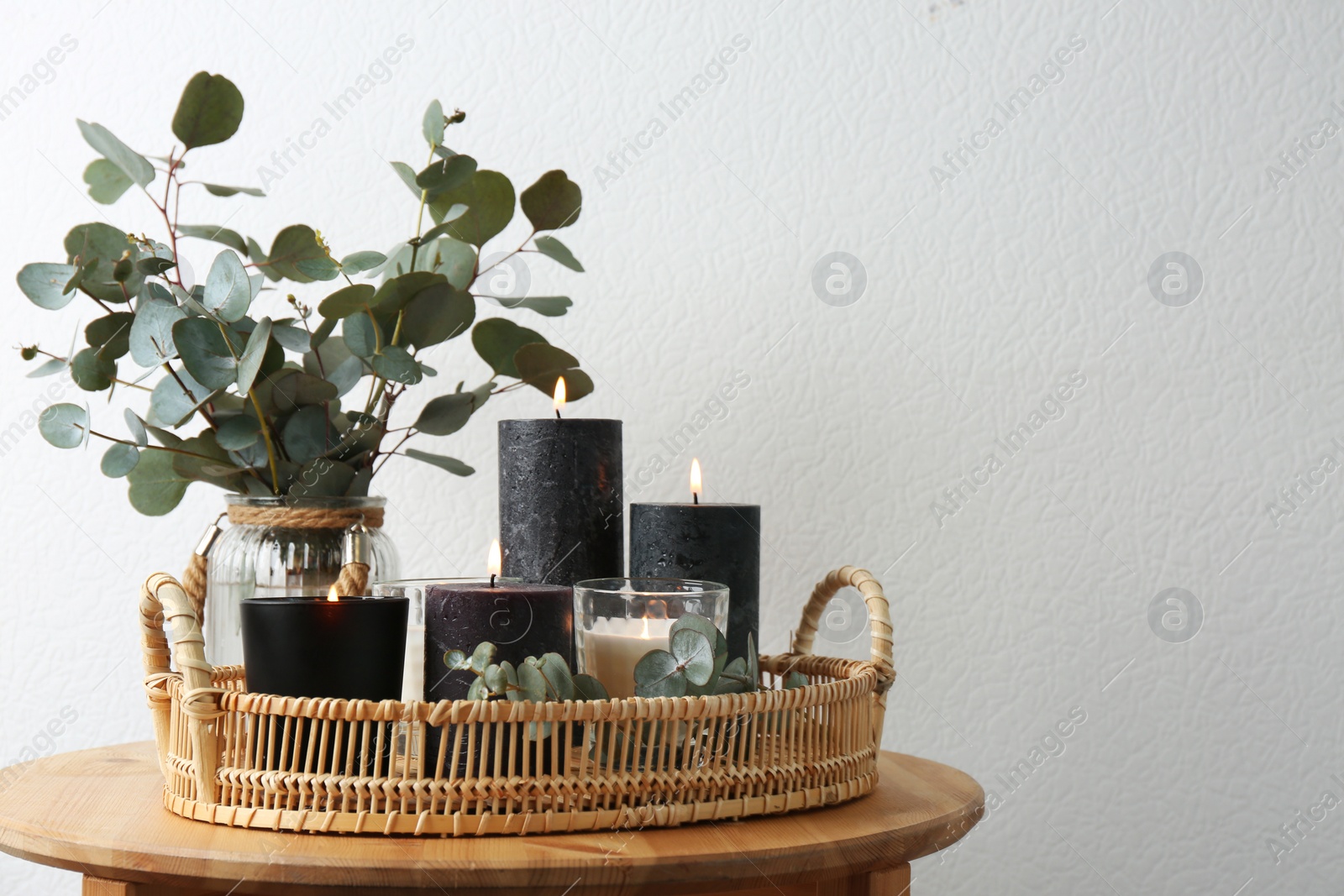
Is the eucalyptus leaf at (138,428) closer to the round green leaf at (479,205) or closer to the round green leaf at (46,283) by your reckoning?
the round green leaf at (46,283)

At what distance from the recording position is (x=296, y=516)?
677 mm

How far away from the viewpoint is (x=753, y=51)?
95 cm

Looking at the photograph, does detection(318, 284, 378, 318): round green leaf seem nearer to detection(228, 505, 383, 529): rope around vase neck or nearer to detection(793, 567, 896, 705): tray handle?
detection(228, 505, 383, 529): rope around vase neck

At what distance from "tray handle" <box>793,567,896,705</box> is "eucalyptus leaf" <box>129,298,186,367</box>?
412 mm

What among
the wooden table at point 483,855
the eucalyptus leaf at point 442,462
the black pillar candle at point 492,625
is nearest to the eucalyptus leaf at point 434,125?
the eucalyptus leaf at point 442,462

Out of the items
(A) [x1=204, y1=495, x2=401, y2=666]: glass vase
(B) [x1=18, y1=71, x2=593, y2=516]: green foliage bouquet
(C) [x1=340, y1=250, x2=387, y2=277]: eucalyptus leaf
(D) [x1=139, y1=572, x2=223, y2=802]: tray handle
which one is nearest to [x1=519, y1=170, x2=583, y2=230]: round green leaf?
(B) [x1=18, y1=71, x2=593, y2=516]: green foliage bouquet

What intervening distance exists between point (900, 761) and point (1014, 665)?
0.95 feet

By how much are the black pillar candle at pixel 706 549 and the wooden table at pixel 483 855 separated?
138 millimetres

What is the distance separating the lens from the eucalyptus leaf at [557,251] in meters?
0.75

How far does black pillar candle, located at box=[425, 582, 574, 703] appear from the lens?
0.53 m

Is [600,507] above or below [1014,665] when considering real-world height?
above

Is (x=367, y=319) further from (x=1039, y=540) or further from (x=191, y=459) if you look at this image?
(x=1039, y=540)

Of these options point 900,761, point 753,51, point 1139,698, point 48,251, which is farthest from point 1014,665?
point 48,251

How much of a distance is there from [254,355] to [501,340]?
0.19 m
